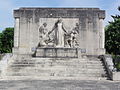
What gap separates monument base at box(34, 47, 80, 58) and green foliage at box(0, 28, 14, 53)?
4028cm

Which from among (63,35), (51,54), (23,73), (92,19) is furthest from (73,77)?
(92,19)

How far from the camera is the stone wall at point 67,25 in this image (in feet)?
82.5

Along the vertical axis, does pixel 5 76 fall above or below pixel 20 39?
below

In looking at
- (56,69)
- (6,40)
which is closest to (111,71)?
(56,69)

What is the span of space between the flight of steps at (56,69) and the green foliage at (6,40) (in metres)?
41.6

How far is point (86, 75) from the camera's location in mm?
18406

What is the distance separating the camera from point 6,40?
63.1 m

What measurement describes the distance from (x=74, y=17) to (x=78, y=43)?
262 centimetres

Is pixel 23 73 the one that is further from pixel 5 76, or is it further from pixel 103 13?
pixel 103 13

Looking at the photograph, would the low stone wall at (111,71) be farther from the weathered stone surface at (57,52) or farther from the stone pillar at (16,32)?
the stone pillar at (16,32)

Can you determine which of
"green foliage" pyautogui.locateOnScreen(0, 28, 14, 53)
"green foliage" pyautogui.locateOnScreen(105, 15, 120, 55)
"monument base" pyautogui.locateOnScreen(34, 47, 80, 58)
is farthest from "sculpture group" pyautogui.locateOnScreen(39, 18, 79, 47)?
"green foliage" pyautogui.locateOnScreen(0, 28, 14, 53)

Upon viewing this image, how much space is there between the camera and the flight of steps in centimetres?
1823

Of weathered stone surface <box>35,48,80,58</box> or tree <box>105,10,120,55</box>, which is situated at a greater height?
tree <box>105,10,120,55</box>

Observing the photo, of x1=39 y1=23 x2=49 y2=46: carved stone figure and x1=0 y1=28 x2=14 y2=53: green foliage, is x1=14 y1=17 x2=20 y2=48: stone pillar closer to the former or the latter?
x1=39 y1=23 x2=49 y2=46: carved stone figure
